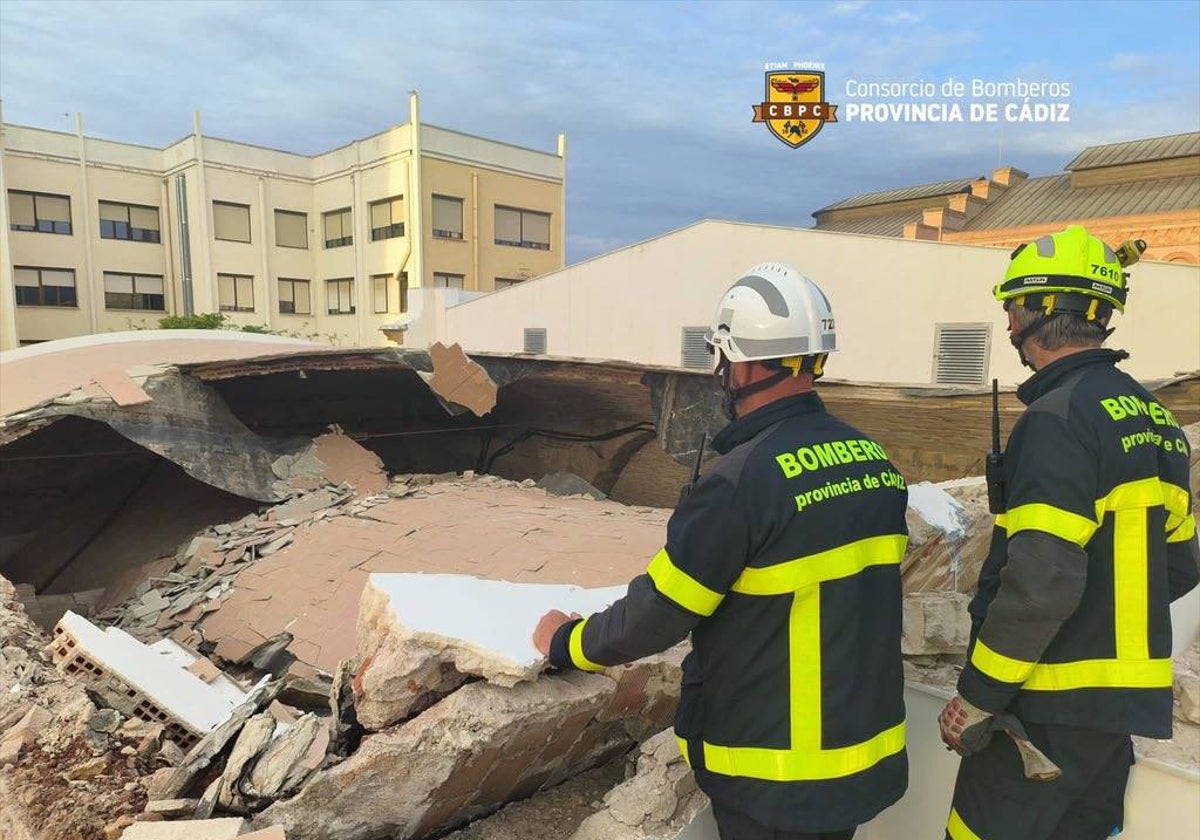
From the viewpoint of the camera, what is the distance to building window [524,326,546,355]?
18.3 m

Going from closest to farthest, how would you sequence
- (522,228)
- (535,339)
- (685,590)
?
(685,590) < (535,339) < (522,228)

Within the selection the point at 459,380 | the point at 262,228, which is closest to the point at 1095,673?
the point at 459,380

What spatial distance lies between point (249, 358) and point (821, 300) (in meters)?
6.30

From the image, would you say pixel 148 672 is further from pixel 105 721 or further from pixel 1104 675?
pixel 1104 675

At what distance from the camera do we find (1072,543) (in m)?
1.67

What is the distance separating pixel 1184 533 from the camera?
6.66ft

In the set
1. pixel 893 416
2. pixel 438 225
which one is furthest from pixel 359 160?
pixel 893 416

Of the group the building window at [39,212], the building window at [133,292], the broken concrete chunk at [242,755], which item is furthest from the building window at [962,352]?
the building window at [39,212]

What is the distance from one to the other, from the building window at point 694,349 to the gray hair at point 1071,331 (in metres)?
12.7

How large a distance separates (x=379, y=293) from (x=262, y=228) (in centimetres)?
520

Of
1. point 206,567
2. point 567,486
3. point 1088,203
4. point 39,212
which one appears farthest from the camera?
point 39,212

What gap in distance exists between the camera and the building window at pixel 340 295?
28719 millimetres

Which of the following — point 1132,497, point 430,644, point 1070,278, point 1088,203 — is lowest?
point 430,644

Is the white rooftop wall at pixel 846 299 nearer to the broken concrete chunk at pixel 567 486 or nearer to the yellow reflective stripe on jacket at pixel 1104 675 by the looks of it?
the broken concrete chunk at pixel 567 486
